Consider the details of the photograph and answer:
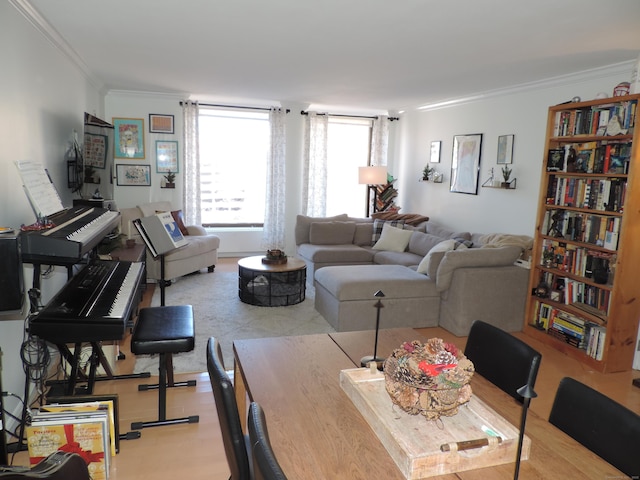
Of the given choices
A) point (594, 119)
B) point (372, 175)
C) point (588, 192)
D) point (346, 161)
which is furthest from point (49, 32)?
→ point (346, 161)

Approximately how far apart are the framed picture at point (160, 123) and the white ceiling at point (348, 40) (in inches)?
45.1

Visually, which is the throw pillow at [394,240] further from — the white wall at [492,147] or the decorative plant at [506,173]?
the decorative plant at [506,173]

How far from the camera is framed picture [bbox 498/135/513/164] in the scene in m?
5.47

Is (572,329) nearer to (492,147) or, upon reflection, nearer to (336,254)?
(492,147)

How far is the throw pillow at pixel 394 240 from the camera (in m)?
6.32

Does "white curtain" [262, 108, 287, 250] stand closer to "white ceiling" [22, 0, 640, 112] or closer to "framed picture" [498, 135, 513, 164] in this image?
"white ceiling" [22, 0, 640, 112]

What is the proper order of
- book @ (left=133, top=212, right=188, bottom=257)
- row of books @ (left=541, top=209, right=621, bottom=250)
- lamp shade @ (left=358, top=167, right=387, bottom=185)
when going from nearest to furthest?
1. book @ (left=133, top=212, right=188, bottom=257)
2. row of books @ (left=541, top=209, right=621, bottom=250)
3. lamp shade @ (left=358, top=167, right=387, bottom=185)

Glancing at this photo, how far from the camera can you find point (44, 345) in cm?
277

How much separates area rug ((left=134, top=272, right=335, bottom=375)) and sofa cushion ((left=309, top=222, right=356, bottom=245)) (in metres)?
0.87

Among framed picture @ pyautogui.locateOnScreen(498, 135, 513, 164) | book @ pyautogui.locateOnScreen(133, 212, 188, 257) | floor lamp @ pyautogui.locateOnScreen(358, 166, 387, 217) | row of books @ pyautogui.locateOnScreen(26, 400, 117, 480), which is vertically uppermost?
framed picture @ pyautogui.locateOnScreen(498, 135, 513, 164)

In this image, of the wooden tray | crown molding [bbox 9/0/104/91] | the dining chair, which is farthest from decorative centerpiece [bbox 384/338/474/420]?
crown molding [bbox 9/0/104/91]

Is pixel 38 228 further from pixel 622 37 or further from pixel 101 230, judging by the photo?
pixel 622 37

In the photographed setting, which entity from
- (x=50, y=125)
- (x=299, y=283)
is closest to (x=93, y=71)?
(x=50, y=125)

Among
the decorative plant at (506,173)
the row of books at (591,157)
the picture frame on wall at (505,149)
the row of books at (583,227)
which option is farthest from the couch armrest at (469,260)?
the picture frame on wall at (505,149)
